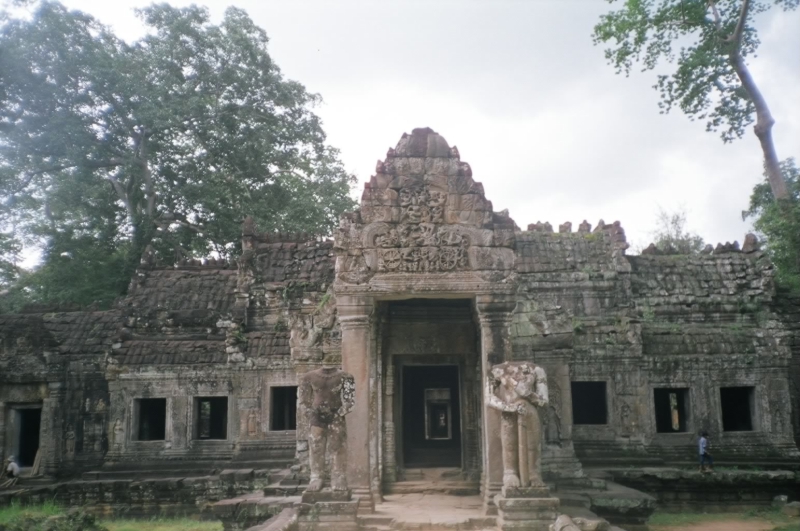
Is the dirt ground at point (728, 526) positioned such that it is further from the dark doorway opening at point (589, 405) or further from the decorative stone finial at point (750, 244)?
the decorative stone finial at point (750, 244)

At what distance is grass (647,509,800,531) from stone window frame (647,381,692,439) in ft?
7.37

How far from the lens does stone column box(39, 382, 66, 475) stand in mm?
16391

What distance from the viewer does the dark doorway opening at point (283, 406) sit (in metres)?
16.2

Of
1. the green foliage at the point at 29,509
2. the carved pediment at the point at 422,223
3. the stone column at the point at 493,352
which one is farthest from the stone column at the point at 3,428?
the stone column at the point at 493,352

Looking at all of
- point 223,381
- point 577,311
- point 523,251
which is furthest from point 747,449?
point 223,381

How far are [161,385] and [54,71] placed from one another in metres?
16.3

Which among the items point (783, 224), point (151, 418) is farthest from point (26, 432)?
point (783, 224)

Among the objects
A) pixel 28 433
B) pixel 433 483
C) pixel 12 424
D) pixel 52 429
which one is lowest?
pixel 433 483

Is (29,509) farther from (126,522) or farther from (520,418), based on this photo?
(520,418)

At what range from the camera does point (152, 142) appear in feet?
91.9

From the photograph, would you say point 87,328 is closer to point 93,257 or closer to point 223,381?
point 223,381

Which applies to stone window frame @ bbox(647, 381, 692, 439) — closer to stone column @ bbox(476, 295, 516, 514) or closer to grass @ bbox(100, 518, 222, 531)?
stone column @ bbox(476, 295, 516, 514)

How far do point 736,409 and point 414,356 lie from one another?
11304 millimetres

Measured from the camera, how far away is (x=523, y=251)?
17609mm
